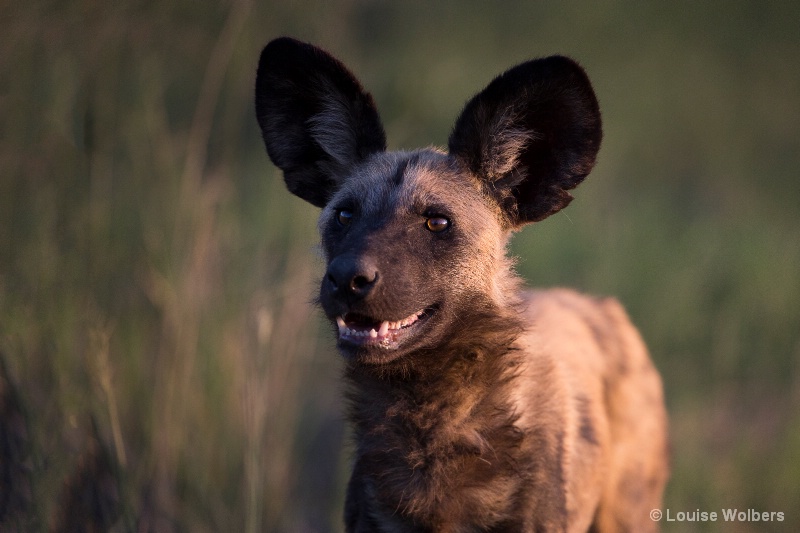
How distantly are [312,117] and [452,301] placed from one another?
40.3 inches

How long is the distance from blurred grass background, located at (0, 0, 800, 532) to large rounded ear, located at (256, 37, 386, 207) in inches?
26.4

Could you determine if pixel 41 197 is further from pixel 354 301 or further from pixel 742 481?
pixel 742 481

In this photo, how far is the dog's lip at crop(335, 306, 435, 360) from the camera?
264cm

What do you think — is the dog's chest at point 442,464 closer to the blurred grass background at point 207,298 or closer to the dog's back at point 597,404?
the dog's back at point 597,404

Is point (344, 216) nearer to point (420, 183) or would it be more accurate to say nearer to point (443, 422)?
point (420, 183)

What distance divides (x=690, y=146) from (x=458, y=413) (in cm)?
882

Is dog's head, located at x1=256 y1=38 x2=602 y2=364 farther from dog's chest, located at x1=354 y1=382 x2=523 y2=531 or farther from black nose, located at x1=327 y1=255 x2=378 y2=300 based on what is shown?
dog's chest, located at x1=354 y1=382 x2=523 y2=531

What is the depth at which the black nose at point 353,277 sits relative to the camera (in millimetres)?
2527

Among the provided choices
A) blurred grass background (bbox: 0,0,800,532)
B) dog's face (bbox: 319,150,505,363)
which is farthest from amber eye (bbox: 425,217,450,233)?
blurred grass background (bbox: 0,0,800,532)

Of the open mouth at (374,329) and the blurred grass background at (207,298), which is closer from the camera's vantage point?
the open mouth at (374,329)

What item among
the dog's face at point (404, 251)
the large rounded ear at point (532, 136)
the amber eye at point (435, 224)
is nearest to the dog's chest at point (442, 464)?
the dog's face at point (404, 251)

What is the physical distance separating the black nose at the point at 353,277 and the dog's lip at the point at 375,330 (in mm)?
120

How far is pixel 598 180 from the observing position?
29.9 ft

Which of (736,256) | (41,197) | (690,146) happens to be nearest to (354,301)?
(41,197)
